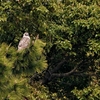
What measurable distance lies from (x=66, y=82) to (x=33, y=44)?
753cm

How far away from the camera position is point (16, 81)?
592 centimetres

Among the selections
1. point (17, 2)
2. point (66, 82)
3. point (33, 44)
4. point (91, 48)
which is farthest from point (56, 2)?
point (33, 44)

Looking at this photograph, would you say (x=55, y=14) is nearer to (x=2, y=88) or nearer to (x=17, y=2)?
(x=17, y=2)

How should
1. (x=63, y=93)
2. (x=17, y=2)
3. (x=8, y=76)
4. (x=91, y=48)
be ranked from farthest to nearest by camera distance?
(x=63, y=93)
(x=17, y=2)
(x=91, y=48)
(x=8, y=76)

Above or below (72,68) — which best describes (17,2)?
above

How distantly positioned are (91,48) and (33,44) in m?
4.92

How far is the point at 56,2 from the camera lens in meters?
11.8

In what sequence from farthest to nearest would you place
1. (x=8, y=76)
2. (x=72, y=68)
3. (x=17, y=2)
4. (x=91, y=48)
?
(x=72, y=68), (x=17, y=2), (x=91, y=48), (x=8, y=76)

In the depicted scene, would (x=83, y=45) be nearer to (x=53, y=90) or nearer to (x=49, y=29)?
(x=49, y=29)

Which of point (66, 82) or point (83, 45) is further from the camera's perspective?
point (66, 82)

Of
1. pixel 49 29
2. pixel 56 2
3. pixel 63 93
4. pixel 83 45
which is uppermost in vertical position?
pixel 56 2

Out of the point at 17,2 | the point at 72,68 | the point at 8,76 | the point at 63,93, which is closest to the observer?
the point at 8,76

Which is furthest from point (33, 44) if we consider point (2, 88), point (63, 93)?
point (63, 93)

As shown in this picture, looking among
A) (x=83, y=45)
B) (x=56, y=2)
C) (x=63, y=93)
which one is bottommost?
(x=63, y=93)
